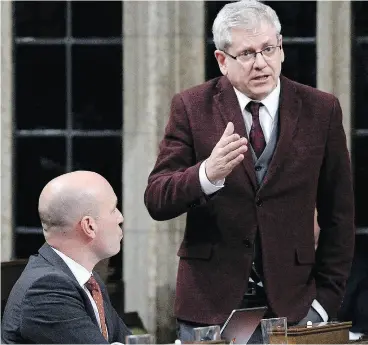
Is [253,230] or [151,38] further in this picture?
[151,38]

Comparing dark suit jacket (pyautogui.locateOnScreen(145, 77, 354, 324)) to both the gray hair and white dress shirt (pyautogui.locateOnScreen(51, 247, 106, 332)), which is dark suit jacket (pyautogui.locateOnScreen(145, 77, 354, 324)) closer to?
the gray hair

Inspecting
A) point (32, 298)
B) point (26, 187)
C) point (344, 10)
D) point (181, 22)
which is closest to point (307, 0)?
point (344, 10)

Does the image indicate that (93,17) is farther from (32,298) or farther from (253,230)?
(32,298)

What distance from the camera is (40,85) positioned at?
6.30 metres

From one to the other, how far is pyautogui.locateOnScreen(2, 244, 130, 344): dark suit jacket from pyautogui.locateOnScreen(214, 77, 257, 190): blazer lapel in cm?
88

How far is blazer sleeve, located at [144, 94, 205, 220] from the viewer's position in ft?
12.8

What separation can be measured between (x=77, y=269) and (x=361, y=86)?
3.03 meters

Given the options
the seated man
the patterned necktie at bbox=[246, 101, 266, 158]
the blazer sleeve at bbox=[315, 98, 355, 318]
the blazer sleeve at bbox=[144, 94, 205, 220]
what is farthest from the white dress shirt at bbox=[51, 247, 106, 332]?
the blazer sleeve at bbox=[315, 98, 355, 318]

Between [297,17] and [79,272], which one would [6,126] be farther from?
[79,272]

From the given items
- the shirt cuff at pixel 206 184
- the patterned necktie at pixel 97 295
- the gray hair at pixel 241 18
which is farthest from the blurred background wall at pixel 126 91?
the patterned necktie at pixel 97 295

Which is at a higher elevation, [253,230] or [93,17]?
[93,17]

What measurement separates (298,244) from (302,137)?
0.35 m

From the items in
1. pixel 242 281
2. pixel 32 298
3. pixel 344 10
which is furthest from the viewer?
pixel 344 10

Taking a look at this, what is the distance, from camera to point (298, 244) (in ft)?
13.5
